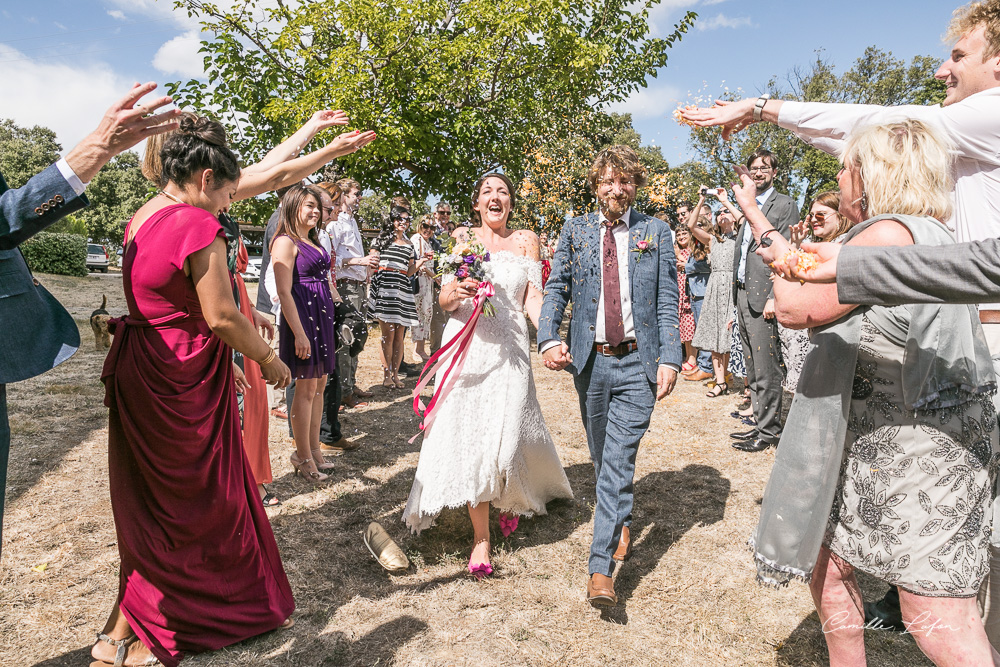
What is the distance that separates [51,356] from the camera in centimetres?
230

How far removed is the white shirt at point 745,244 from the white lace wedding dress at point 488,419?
9.38 feet

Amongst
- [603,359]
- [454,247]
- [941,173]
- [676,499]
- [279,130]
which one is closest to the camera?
[941,173]

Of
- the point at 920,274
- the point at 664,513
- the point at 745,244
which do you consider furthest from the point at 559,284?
the point at 745,244

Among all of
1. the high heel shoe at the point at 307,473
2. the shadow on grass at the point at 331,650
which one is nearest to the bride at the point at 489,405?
the shadow on grass at the point at 331,650

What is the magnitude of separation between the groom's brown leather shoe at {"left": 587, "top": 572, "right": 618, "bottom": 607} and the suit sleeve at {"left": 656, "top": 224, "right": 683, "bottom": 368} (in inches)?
48.0

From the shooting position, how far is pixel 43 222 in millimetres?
2092

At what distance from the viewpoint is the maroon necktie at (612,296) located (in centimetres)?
351

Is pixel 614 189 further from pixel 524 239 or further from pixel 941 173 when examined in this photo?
pixel 941 173

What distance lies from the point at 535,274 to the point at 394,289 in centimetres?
481

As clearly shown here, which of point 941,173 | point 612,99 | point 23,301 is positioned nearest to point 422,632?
point 23,301

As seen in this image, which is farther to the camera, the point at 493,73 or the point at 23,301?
the point at 493,73

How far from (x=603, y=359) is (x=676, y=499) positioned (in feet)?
6.24

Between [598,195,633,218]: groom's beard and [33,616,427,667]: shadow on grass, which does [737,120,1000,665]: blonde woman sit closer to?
[598,195,633,218]: groom's beard
